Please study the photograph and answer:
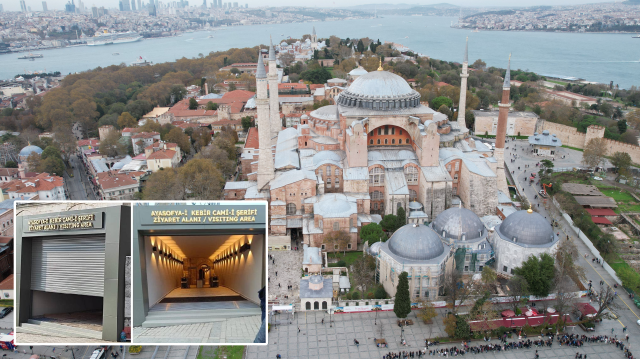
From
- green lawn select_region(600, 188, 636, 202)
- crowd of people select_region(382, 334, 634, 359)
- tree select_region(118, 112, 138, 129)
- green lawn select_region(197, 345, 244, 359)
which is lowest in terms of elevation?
green lawn select_region(197, 345, 244, 359)

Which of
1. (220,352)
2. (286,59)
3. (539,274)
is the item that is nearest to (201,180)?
(220,352)

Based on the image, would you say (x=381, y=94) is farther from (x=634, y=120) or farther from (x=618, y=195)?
(x=634, y=120)

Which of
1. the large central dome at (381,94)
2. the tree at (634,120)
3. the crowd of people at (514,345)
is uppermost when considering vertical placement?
the large central dome at (381,94)

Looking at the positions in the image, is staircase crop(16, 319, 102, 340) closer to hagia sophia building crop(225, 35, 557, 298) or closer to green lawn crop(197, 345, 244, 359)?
green lawn crop(197, 345, 244, 359)

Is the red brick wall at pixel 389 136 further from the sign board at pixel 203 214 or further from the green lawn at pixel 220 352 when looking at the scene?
the sign board at pixel 203 214

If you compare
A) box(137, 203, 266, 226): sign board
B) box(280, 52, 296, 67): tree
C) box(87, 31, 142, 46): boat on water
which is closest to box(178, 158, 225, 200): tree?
box(137, 203, 266, 226): sign board

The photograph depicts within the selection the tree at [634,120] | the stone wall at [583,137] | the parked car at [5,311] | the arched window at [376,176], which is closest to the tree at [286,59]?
the stone wall at [583,137]
